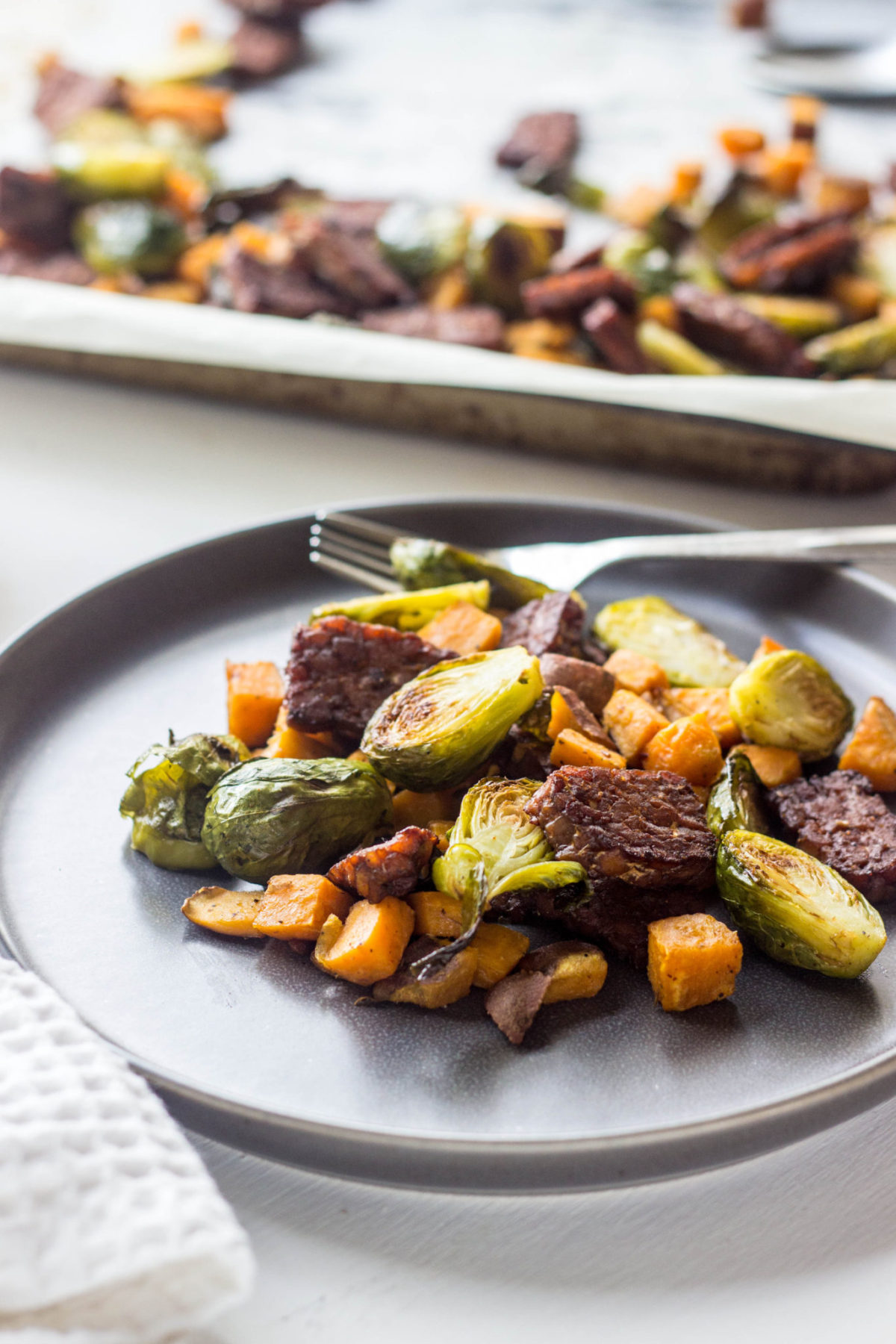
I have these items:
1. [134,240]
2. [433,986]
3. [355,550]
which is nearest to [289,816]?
[433,986]

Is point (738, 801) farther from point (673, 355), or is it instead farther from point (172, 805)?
point (673, 355)

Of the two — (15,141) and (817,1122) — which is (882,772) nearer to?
(817,1122)

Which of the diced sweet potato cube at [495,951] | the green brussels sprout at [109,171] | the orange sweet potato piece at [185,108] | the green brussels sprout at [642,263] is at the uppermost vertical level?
the orange sweet potato piece at [185,108]

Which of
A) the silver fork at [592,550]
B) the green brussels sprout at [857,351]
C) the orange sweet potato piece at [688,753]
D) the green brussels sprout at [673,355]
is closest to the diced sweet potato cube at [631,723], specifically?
the orange sweet potato piece at [688,753]

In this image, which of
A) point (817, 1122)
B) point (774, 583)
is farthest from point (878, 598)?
point (817, 1122)

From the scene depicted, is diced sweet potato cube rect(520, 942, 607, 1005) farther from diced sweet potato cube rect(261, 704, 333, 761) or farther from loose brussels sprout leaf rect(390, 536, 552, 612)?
loose brussels sprout leaf rect(390, 536, 552, 612)

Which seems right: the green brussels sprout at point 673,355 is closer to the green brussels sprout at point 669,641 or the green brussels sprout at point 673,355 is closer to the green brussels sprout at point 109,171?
the green brussels sprout at point 669,641
